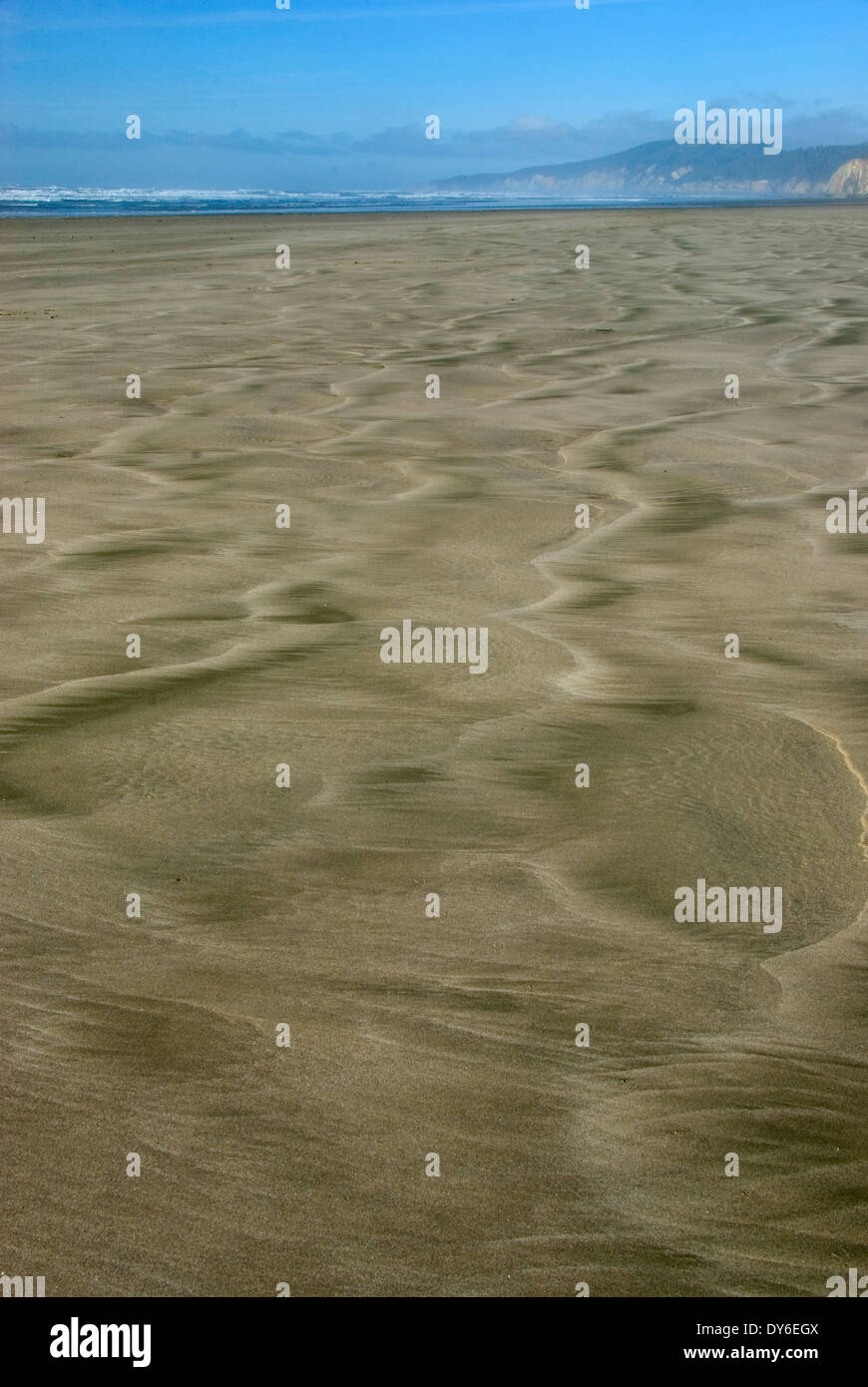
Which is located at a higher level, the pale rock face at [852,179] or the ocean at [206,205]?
the pale rock face at [852,179]

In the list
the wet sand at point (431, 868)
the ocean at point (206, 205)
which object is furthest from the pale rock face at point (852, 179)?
the wet sand at point (431, 868)

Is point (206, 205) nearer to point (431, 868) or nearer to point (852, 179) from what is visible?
Result: point (431, 868)

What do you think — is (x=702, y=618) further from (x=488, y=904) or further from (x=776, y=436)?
(x=776, y=436)

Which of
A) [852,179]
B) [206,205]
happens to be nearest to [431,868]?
[206,205]

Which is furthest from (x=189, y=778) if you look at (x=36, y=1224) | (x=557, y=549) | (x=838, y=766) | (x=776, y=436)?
(x=776, y=436)

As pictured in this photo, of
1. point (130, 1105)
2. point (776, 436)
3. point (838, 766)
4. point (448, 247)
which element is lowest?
point (130, 1105)

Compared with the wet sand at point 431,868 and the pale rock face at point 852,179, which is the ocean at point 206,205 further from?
the pale rock face at point 852,179
